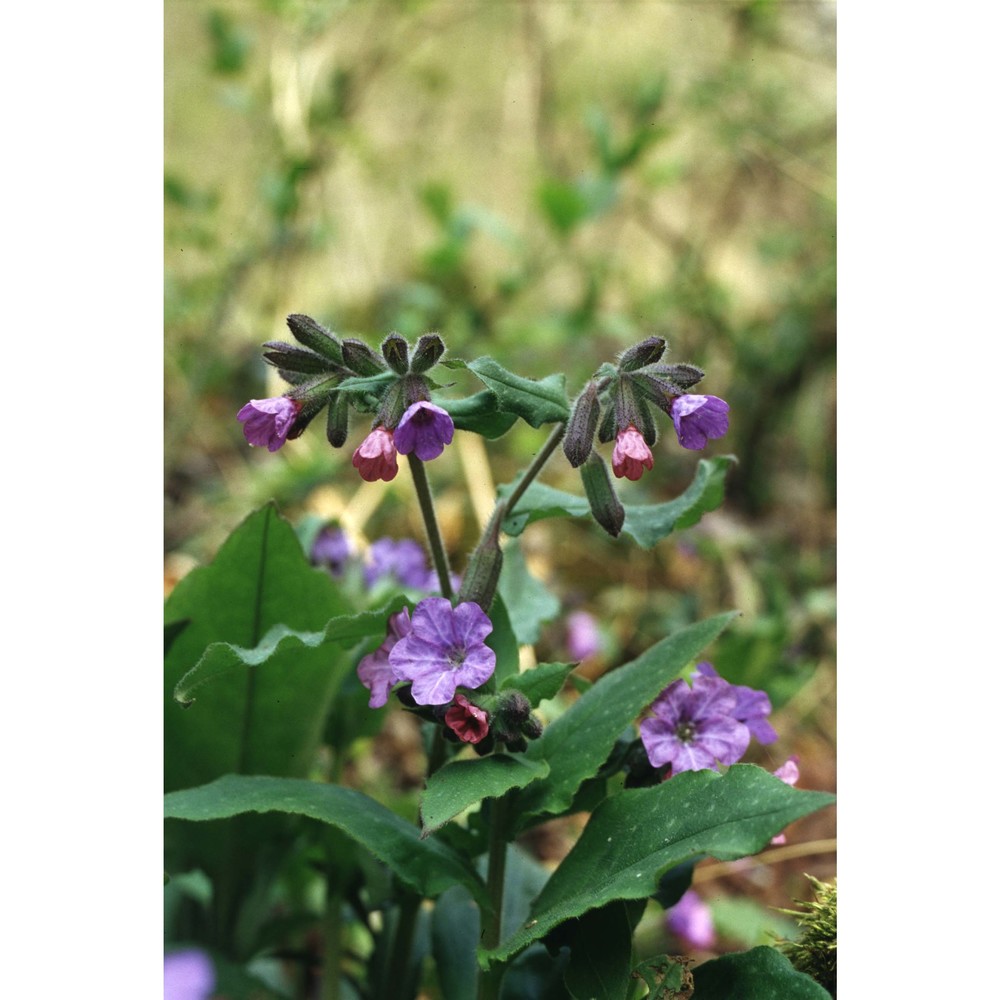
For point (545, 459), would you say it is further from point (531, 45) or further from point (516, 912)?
point (531, 45)

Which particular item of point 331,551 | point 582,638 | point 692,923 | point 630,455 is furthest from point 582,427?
point 582,638

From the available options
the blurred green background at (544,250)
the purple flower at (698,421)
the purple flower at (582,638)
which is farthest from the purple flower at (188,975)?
the purple flower at (582,638)

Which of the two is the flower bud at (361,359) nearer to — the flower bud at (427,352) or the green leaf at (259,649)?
the flower bud at (427,352)

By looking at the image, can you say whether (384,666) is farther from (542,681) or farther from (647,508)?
(647,508)

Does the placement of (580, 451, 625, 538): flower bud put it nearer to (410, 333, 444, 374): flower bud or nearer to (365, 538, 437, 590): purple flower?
(410, 333, 444, 374): flower bud

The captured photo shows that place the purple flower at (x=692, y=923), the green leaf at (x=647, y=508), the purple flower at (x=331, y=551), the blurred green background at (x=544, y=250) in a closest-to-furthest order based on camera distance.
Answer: the green leaf at (x=647, y=508)
the purple flower at (x=331, y=551)
the purple flower at (x=692, y=923)
the blurred green background at (x=544, y=250)

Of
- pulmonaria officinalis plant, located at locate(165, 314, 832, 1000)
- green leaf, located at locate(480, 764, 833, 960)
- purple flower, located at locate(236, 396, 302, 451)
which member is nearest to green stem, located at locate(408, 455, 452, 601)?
pulmonaria officinalis plant, located at locate(165, 314, 832, 1000)
